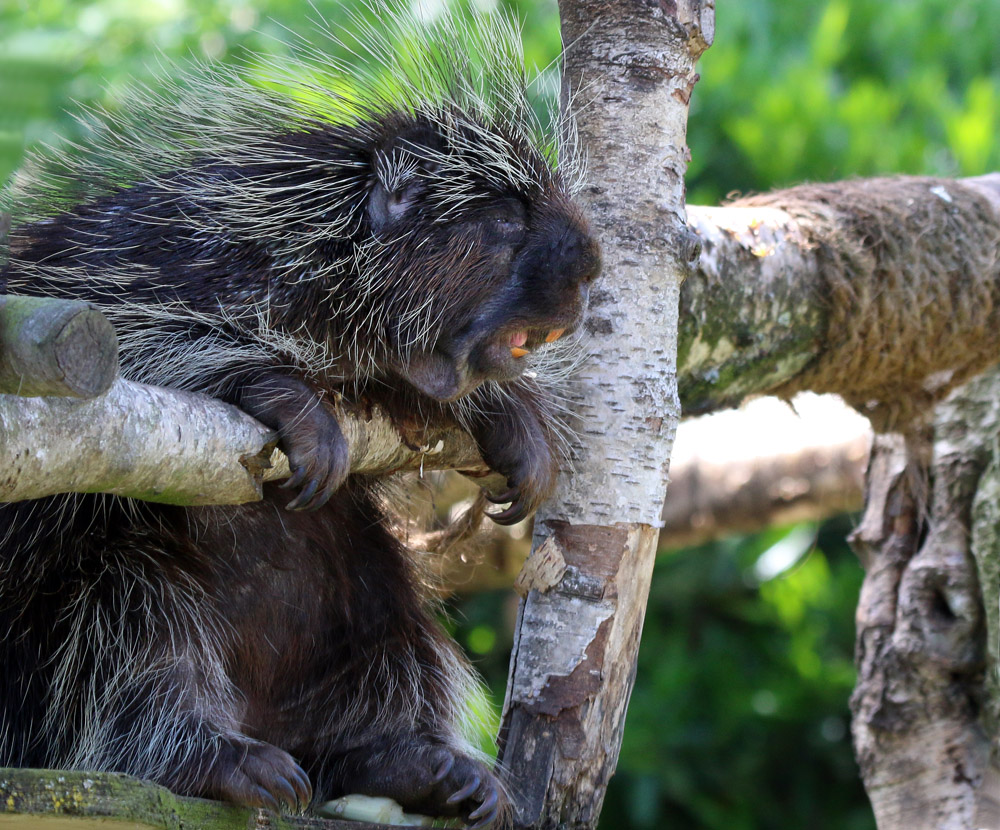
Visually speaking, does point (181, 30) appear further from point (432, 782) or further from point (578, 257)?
point (432, 782)

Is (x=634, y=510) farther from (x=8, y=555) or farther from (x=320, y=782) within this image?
(x=8, y=555)

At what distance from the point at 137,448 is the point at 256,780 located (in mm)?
478

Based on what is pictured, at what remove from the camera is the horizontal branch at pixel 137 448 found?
91 cm

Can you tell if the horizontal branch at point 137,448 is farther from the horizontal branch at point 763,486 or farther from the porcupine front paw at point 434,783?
the horizontal branch at point 763,486

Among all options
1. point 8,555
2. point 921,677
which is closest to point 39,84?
Result: point 8,555

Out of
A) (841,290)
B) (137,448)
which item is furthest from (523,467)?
(841,290)

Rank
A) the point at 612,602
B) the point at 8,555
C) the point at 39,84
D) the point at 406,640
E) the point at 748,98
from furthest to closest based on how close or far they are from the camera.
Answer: the point at 748,98, the point at 406,640, the point at 612,602, the point at 8,555, the point at 39,84

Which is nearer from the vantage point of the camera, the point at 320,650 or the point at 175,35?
the point at 320,650

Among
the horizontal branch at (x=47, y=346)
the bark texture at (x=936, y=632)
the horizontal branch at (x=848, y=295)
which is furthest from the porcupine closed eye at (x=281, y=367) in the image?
the bark texture at (x=936, y=632)

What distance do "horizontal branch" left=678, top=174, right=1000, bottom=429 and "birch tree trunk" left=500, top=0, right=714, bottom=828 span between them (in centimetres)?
39

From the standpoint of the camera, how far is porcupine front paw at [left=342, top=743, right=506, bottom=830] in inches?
54.7

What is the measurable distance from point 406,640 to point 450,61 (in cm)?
91

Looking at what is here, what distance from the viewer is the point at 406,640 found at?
178 centimetres

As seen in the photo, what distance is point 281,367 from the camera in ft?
4.60
